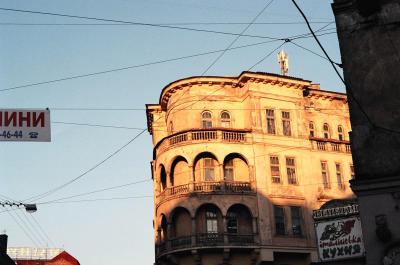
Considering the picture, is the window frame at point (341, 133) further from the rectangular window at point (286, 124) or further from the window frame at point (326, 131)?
the rectangular window at point (286, 124)

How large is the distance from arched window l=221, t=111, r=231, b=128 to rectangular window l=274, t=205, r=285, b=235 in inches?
267

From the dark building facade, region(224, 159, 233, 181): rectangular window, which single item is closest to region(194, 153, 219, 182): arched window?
region(224, 159, 233, 181): rectangular window

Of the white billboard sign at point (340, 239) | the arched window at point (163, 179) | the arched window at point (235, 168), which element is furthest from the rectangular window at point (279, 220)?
the white billboard sign at point (340, 239)

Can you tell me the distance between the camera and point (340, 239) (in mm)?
19531

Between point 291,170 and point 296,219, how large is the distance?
346 centimetres

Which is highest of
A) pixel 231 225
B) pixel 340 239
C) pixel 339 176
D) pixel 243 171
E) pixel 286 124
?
pixel 286 124

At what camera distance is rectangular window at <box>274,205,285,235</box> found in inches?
1421

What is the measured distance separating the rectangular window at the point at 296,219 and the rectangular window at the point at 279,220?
2.45 feet

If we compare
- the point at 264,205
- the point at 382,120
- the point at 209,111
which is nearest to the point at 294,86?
the point at 209,111

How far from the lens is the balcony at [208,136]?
36750 mm

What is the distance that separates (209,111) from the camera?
3875 cm

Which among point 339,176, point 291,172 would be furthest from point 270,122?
point 339,176

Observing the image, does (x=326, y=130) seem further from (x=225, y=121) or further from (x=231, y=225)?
(x=231, y=225)

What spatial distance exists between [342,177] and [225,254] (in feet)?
36.5
